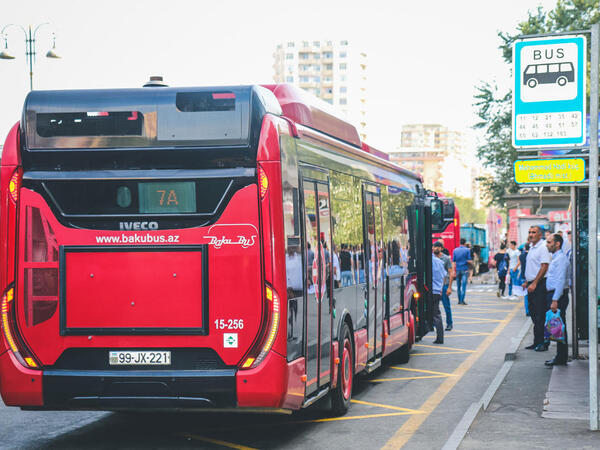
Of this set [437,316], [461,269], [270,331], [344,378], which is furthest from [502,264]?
[270,331]

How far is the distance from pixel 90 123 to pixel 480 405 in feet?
15.8

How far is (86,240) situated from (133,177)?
630 mm

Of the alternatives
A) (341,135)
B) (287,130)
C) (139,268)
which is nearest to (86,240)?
(139,268)

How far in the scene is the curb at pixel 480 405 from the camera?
7.91 metres

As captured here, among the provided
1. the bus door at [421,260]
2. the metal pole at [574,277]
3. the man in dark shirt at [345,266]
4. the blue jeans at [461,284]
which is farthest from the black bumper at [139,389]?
the blue jeans at [461,284]

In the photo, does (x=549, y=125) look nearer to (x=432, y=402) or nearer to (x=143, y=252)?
(x=432, y=402)

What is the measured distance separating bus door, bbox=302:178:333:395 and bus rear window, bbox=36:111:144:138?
5.07 feet

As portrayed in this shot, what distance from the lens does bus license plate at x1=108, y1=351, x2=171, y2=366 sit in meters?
7.39

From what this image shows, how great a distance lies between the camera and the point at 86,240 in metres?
7.51

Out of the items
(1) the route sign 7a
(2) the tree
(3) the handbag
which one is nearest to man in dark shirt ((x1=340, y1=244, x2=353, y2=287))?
(1) the route sign 7a

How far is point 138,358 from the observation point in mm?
7426

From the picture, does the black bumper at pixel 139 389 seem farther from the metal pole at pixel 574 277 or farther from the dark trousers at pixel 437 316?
the dark trousers at pixel 437 316

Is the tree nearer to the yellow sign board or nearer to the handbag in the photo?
the handbag

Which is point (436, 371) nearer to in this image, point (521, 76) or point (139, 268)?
point (521, 76)
